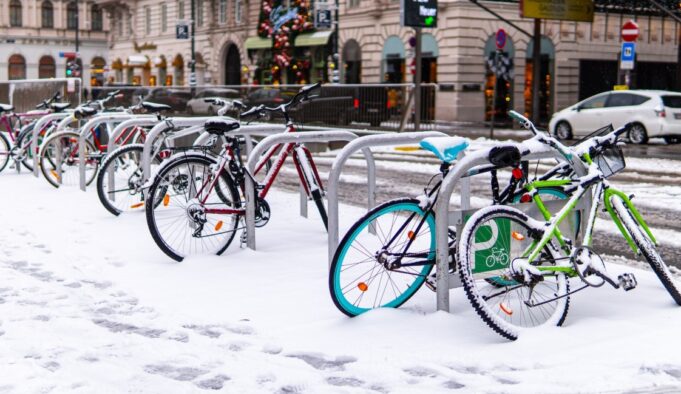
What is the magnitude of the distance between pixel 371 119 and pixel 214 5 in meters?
36.3

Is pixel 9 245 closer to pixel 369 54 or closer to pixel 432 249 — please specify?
pixel 432 249

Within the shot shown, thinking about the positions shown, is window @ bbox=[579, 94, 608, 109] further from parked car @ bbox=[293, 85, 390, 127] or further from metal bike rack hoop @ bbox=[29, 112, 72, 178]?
metal bike rack hoop @ bbox=[29, 112, 72, 178]

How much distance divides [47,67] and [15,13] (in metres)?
5.20

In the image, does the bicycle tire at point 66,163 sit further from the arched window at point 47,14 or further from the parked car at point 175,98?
the arched window at point 47,14

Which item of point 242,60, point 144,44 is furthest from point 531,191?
point 144,44

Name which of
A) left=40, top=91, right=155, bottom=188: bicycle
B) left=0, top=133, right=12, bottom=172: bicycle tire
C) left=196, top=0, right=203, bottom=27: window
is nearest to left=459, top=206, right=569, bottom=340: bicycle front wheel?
left=40, top=91, right=155, bottom=188: bicycle

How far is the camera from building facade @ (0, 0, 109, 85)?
77688 millimetres

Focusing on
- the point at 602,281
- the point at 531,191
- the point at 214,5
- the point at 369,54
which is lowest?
the point at 602,281

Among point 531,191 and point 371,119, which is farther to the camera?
point 371,119

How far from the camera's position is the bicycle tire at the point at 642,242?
5.28 metres

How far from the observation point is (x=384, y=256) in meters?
5.24

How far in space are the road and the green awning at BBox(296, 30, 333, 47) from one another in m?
25.6

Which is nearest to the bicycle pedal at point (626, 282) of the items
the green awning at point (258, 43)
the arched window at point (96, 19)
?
the green awning at point (258, 43)

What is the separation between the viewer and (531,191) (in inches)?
205
